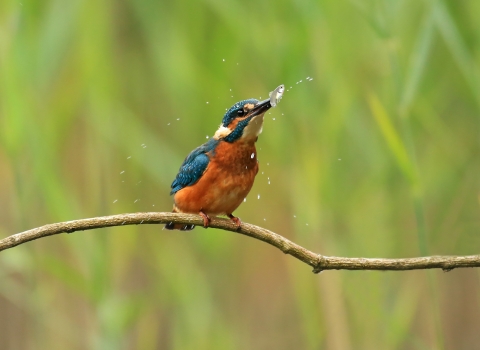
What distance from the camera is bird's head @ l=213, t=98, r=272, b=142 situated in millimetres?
2504

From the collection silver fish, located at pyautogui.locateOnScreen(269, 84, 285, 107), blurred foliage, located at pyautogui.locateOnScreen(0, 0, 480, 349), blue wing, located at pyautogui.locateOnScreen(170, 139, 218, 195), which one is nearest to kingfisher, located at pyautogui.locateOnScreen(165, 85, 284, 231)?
blue wing, located at pyautogui.locateOnScreen(170, 139, 218, 195)

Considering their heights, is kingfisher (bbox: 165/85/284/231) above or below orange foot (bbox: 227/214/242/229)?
above

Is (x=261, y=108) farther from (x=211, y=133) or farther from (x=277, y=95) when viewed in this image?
(x=211, y=133)

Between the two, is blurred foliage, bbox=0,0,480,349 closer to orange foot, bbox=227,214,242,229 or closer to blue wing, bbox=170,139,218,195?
blue wing, bbox=170,139,218,195

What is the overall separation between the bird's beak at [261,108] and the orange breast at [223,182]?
0.22 m

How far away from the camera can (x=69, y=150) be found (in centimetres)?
453

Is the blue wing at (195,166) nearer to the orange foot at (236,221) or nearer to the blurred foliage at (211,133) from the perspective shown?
the orange foot at (236,221)

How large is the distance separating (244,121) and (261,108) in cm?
13

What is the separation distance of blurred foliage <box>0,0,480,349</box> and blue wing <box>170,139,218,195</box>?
0.56 m

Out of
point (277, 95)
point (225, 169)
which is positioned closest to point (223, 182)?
point (225, 169)

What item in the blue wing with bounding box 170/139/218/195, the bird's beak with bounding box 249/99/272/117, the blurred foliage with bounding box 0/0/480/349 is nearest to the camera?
the bird's beak with bounding box 249/99/272/117

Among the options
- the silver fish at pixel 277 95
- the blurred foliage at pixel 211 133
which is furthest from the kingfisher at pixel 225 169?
the blurred foliage at pixel 211 133

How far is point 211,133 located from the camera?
3453 millimetres

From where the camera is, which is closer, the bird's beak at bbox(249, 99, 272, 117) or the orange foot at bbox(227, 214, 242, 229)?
the orange foot at bbox(227, 214, 242, 229)
